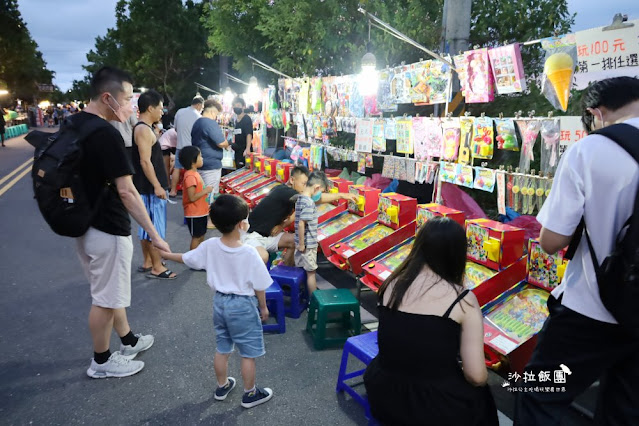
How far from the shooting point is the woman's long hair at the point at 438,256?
2.09 metres

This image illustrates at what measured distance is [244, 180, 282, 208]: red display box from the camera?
7.76 metres

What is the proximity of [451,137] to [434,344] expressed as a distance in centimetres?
314

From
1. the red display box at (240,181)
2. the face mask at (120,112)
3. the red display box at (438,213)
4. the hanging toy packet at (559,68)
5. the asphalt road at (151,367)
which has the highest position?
the hanging toy packet at (559,68)

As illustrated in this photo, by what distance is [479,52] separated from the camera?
4.29 meters

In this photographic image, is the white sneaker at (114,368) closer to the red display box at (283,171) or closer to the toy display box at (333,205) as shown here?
the toy display box at (333,205)

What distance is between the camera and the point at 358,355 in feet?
10.2

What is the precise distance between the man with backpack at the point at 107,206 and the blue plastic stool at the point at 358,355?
1.50 meters

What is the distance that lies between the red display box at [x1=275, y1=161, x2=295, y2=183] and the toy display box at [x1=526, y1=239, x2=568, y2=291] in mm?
4718

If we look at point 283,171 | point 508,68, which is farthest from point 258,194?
point 508,68

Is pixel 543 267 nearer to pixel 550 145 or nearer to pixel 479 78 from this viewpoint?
pixel 550 145

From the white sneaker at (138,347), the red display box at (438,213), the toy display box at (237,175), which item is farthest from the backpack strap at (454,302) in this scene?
the toy display box at (237,175)

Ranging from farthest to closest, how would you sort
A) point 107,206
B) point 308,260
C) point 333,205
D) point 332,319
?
point 333,205 → point 308,260 → point 332,319 → point 107,206

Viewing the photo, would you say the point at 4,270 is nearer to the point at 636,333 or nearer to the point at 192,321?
the point at 192,321

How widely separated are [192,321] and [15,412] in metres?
1.65
